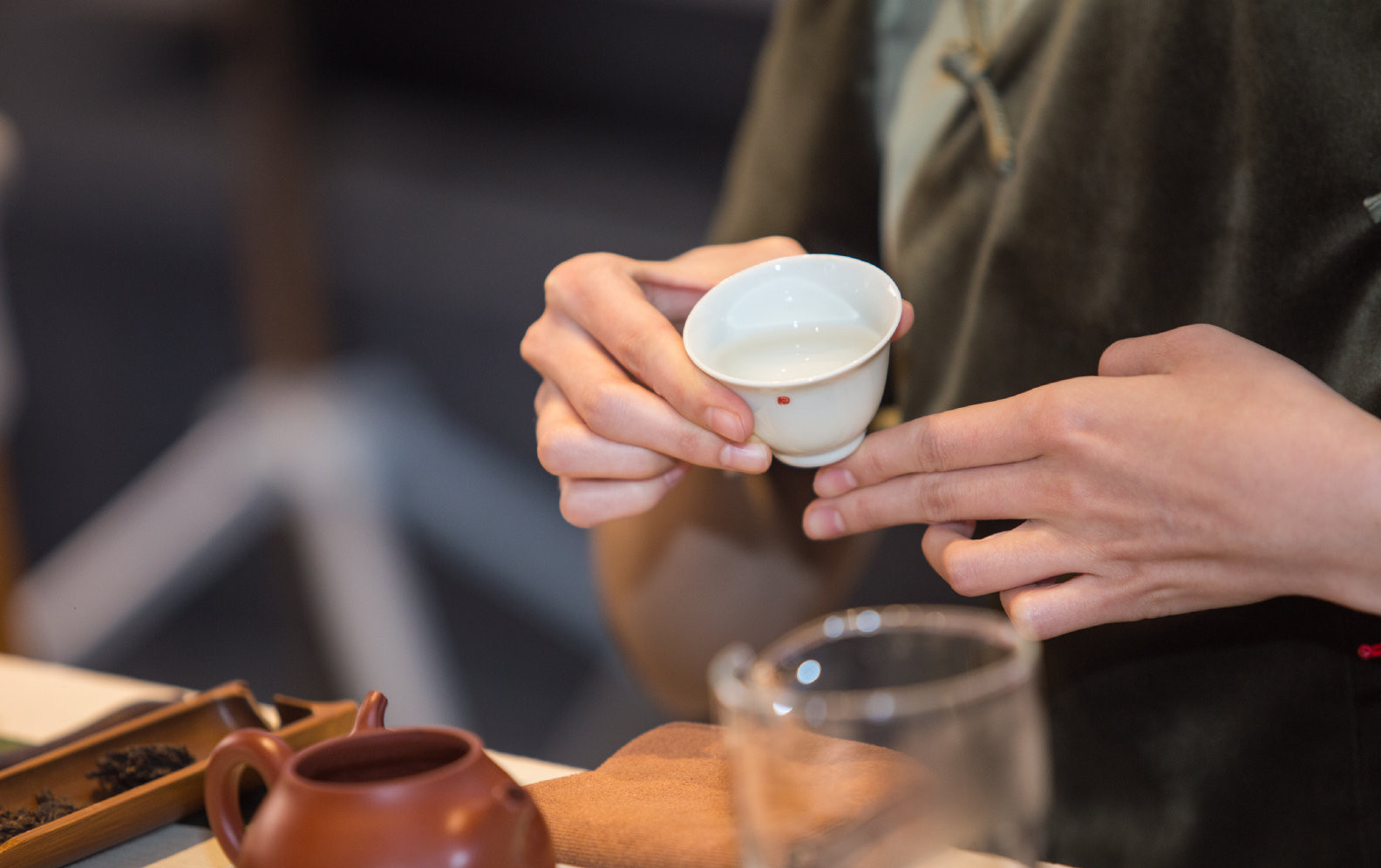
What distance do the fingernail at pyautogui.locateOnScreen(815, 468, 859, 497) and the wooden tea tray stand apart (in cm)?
35

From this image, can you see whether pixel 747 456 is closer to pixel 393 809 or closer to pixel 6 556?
pixel 393 809

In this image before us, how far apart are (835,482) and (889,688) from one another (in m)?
0.29

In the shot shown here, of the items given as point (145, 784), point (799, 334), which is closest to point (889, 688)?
point (799, 334)

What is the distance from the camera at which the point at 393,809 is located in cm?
44

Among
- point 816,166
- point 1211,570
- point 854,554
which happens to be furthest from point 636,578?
point 1211,570

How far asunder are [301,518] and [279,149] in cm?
98

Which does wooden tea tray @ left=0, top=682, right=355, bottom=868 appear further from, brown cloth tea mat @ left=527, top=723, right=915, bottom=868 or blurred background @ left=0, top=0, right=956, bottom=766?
blurred background @ left=0, top=0, right=956, bottom=766

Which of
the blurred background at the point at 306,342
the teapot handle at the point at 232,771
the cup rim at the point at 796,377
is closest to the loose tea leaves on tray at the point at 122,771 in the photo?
the teapot handle at the point at 232,771

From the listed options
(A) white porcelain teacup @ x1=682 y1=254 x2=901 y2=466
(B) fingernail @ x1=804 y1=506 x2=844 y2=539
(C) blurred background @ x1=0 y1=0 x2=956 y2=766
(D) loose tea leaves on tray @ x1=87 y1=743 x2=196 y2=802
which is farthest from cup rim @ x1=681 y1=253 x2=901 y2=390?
(C) blurred background @ x1=0 y1=0 x2=956 y2=766

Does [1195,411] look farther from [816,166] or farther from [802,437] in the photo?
[816,166]

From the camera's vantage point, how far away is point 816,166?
1063 millimetres

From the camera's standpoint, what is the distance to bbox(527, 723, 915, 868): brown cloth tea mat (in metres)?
0.55

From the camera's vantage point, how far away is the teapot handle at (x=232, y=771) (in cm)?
52

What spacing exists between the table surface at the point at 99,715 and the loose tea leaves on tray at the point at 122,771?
0.03 m
